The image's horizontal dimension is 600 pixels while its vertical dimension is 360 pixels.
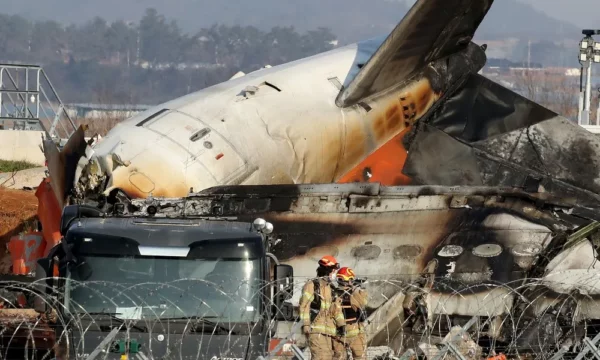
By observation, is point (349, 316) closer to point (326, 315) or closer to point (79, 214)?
point (326, 315)

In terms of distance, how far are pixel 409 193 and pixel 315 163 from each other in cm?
318

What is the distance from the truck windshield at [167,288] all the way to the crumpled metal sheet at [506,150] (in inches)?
395

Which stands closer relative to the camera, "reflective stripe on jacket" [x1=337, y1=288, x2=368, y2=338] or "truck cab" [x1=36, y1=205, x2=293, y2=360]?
"truck cab" [x1=36, y1=205, x2=293, y2=360]

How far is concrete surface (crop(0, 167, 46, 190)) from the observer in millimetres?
39438

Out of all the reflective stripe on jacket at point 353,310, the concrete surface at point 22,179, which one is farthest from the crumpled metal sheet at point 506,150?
the concrete surface at point 22,179

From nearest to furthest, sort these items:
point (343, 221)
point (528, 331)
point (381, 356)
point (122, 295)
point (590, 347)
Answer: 1. point (590, 347)
2. point (122, 295)
3. point (381, 356)
4. point (528, 331)
5. point (343, 221)

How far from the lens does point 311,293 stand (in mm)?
13789

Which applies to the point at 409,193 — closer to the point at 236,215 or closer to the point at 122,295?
the point at 236,215

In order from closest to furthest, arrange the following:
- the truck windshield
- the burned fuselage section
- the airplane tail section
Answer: the truck windshield, the burned fuselage section, the airplane tail section

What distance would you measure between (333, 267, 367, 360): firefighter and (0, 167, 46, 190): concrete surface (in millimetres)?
26659

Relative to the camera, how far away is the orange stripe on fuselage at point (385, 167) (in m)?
23.3

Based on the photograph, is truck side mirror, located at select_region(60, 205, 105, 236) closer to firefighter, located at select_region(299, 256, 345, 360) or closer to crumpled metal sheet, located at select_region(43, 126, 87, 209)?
firefighter, located at select_region(299, 256, 345, 360)

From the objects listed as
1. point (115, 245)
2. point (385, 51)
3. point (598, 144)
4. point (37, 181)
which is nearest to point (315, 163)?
point (385, 51)

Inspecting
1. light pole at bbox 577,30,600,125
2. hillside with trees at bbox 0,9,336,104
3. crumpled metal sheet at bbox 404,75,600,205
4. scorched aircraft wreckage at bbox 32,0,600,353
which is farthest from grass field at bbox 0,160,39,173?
hillside with trees at bbox 0,9,336,104
